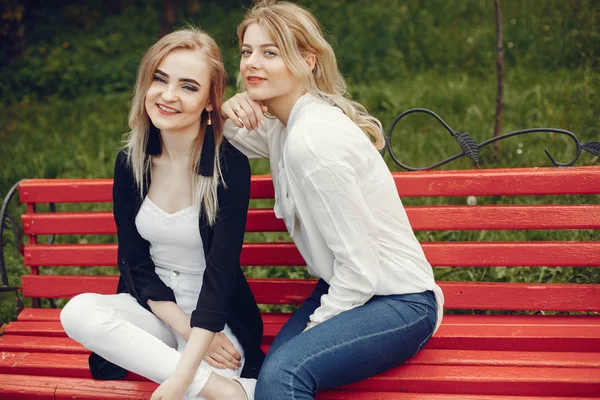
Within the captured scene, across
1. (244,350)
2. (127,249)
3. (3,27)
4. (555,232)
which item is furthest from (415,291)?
(3,27)

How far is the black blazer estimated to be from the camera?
9.21 ft

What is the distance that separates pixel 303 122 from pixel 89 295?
1.11 metres

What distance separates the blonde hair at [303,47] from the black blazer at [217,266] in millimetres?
437

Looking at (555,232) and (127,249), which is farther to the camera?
(555,232)

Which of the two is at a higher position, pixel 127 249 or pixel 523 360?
pixel 127 249

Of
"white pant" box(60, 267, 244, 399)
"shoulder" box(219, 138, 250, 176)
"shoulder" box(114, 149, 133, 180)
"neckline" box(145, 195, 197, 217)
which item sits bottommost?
"white pant" box(60, 267, 244, 399)

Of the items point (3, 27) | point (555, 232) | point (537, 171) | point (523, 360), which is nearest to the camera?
point (523, 360)

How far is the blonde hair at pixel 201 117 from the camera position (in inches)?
113

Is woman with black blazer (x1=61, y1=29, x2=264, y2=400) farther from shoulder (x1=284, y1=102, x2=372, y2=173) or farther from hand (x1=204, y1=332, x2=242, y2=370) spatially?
shoulder (x1=284, y1=102, x2=372, y2=173)

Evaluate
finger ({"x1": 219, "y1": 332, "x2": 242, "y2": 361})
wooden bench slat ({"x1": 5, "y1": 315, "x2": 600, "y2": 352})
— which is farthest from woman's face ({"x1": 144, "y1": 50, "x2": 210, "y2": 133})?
wooden bench slat ({"x1": 5, "y1": 315, "x2": 600, "y2": 352})

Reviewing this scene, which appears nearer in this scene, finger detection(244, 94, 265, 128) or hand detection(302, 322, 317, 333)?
hand detection(302, 322, 317, 333)

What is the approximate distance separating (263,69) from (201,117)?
408 millimetres

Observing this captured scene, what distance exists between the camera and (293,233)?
2896 millimetres

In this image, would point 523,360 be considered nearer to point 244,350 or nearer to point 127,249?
point 244,350
